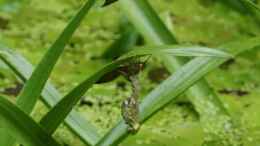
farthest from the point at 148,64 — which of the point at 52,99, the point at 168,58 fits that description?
the point at 52,99

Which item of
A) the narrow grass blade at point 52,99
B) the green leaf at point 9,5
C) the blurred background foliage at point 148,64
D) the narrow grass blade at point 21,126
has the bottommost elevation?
the blurred background foliage at point 148,64

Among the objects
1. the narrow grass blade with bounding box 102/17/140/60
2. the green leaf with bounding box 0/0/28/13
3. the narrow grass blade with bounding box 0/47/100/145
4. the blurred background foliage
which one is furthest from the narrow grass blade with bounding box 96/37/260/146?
the green leaf with bounding box 0/0/28/13

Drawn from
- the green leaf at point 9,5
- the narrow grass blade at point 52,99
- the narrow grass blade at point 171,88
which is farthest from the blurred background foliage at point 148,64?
the narrow grass blade at point 171,88

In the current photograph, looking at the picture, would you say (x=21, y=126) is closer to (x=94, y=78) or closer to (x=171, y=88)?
(x=94, y=78)

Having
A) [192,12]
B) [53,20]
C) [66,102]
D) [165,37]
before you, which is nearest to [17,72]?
[66,102]

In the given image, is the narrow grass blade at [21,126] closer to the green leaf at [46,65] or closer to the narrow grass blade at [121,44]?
the green leaf at [46,65]

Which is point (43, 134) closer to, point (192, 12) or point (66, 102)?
point (66, 102)
